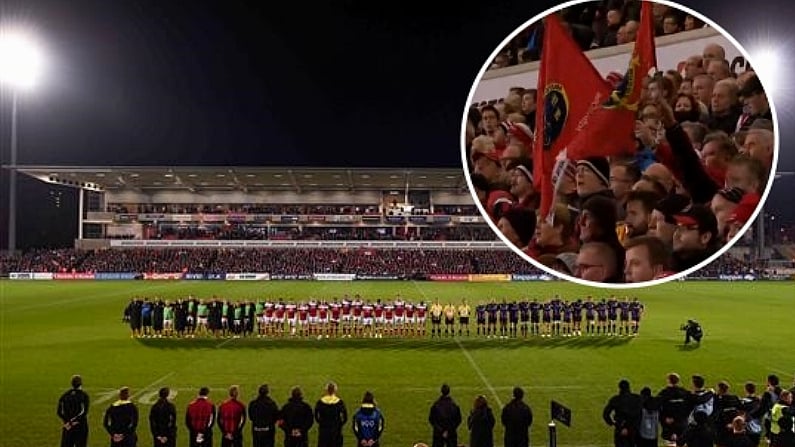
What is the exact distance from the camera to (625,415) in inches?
323

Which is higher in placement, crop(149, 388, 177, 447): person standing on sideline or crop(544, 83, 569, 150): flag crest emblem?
crop(544, 83, 569, 150): flag crest emblem

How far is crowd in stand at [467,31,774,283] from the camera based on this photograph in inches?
135

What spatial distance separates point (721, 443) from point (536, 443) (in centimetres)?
351

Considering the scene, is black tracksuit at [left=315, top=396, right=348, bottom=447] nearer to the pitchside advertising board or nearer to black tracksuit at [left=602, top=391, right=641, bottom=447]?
black tracksuit at [left=602, top=391, right=641, bottom=447]

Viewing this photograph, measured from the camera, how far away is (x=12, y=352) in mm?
18125

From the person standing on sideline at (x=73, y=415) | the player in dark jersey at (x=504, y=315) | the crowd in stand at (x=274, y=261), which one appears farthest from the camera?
the crowd in stand at (x=274, y=261)

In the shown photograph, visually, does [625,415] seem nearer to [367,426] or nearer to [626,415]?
[626,415]

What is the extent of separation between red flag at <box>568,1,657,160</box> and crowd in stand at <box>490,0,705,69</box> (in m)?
0.21

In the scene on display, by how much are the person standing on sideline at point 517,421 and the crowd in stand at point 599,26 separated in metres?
5.21

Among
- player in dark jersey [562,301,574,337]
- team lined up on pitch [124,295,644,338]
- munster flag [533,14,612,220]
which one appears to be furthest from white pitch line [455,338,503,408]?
munster flag [533,14,612,220]

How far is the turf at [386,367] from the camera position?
11406 mm

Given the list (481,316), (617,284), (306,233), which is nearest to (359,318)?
(481,316)

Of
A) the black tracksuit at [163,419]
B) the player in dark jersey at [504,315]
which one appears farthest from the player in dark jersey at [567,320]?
the black tracksuit at [163,419]

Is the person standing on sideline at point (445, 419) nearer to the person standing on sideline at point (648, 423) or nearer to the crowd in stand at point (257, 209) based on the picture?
the person standing on sideline at point (648, 423)
